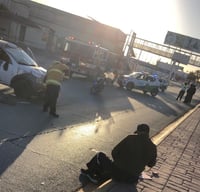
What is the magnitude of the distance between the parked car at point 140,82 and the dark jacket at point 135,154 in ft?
89.9

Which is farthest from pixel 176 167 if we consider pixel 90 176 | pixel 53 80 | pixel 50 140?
pixel 53 80

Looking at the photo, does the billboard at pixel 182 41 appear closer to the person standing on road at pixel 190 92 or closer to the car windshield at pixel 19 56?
the person standing on road at pixel 190 92

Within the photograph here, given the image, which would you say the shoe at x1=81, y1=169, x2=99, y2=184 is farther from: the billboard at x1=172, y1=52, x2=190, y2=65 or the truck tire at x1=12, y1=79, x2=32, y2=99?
the billboard at x1=172, y1=52, x2=190, y2=65

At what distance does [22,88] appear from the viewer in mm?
14805

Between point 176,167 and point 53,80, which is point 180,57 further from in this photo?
point 176,167

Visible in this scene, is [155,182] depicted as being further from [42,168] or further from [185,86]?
[185,86]

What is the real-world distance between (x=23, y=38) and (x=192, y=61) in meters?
37.3

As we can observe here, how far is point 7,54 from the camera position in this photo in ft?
51.0

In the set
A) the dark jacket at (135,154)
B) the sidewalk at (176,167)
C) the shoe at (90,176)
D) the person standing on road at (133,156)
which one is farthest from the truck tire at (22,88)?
the dark jacket at (135,154)

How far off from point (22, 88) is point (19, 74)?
611 millimetres

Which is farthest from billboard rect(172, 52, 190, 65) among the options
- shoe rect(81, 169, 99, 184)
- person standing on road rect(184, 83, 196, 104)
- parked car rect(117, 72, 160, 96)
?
shoe rect(81, 169, 99, 184)

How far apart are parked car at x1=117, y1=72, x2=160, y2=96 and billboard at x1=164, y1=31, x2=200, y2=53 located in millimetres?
36160

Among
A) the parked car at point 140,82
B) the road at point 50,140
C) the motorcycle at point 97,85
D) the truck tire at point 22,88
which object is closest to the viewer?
the road at point 50,140

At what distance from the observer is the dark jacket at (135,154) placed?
675 centimetres
